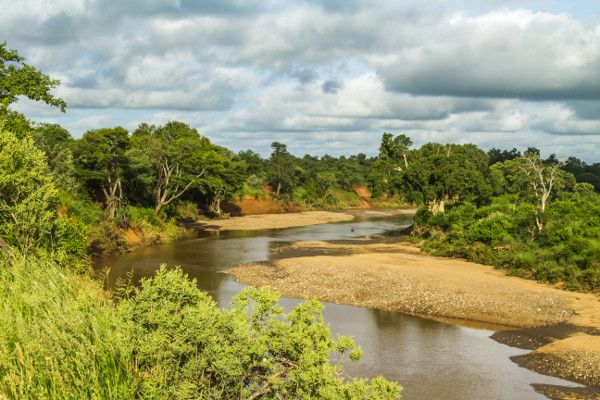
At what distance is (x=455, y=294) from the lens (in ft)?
124

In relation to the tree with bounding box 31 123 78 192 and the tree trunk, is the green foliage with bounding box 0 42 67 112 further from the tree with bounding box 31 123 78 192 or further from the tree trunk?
the tree trunk

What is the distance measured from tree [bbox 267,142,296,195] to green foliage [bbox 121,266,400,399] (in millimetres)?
104654

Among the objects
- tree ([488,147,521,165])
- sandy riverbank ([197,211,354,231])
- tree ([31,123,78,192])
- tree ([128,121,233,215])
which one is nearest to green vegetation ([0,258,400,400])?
tree ([31,123,78,192])

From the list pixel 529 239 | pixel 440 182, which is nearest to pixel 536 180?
pixel 440 182

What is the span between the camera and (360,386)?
13.2 metres

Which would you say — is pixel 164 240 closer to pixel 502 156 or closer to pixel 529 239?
pixel 529 239

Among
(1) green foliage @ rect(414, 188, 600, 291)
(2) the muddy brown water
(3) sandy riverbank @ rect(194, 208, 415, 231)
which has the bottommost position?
(2) the muddy brown water

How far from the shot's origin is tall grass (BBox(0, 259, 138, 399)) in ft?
33.3

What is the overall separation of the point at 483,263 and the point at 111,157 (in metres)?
40.6

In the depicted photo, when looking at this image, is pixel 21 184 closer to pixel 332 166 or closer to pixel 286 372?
pixel 286 372

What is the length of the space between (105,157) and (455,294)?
4152 cm

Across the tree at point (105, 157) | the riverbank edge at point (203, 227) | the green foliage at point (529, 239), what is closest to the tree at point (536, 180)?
the green foliage at point (529, 239)

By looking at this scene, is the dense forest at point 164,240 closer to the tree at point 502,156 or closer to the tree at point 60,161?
the tree at point 60,161

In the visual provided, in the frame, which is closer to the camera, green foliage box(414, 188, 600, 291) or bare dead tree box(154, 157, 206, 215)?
green foliage box(414, 188, 600, 291)
